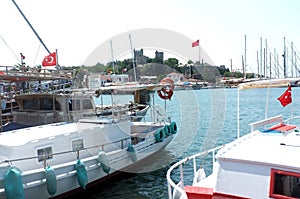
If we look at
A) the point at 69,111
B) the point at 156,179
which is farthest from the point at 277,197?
the point at 69,111

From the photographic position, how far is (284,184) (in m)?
6.07

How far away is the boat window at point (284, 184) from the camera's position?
5934 mm

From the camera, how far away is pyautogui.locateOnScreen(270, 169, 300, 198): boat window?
5934 millimetres

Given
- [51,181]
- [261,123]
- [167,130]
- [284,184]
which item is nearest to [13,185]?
[51,181]

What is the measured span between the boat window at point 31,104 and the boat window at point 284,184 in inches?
592

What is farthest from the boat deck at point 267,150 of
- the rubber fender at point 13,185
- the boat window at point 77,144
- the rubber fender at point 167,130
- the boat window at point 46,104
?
the boat window at point 46,104

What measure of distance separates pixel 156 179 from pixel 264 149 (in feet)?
30.9

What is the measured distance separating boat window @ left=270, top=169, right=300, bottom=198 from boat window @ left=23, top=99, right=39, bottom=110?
592 inches

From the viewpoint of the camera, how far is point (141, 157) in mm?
16594

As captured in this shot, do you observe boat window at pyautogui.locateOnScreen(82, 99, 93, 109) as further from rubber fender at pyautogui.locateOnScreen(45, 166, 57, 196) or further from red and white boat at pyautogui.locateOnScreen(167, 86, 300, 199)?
red and white boat at pyautogui.locateOnScreen(167, 86, 300, 199)

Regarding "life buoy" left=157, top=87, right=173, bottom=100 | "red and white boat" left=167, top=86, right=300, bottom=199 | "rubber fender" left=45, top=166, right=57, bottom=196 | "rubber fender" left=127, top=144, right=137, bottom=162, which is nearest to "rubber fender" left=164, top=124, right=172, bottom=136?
"life buoy" left=157, top=87, right=173, bottom=100

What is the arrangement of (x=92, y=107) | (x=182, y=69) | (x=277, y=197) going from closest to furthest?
(x=277, y=197)
(x=92, y=107)
(x=182, y=69)

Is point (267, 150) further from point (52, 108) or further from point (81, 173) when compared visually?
point (52, 108)

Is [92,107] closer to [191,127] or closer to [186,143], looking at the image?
[186,143]
